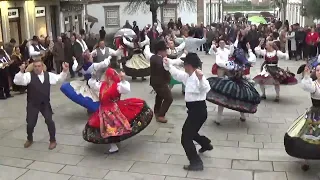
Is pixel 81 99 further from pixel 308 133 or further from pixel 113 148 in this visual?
pixel 308 133

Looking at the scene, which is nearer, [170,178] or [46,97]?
[170,178]

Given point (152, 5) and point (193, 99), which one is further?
point (152, 5)

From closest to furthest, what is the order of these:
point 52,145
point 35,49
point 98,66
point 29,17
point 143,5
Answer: point 52,145, point 98,66, point 35,49, point 29,17, point 143,5

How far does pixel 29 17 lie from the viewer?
69.0 feet

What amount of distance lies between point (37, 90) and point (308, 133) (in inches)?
168

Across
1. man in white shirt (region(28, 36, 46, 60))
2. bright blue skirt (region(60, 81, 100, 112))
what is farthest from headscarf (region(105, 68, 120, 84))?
man in white shirt (region(28, 36, 46, 60))

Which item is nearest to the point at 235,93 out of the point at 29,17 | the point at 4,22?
the point at 4,22

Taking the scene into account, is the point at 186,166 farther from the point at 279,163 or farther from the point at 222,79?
the point at 222,79

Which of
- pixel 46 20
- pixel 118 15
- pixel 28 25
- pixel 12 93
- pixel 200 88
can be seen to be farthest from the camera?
pixel 118 15

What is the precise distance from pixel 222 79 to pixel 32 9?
15249mm

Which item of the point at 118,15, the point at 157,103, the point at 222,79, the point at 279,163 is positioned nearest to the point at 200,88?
the point at 279,163

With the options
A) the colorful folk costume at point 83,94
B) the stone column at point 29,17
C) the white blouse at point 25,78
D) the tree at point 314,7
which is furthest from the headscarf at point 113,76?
the tree at point 314,7

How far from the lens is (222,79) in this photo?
8.59m

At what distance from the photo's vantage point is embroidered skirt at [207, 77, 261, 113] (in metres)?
8.23
